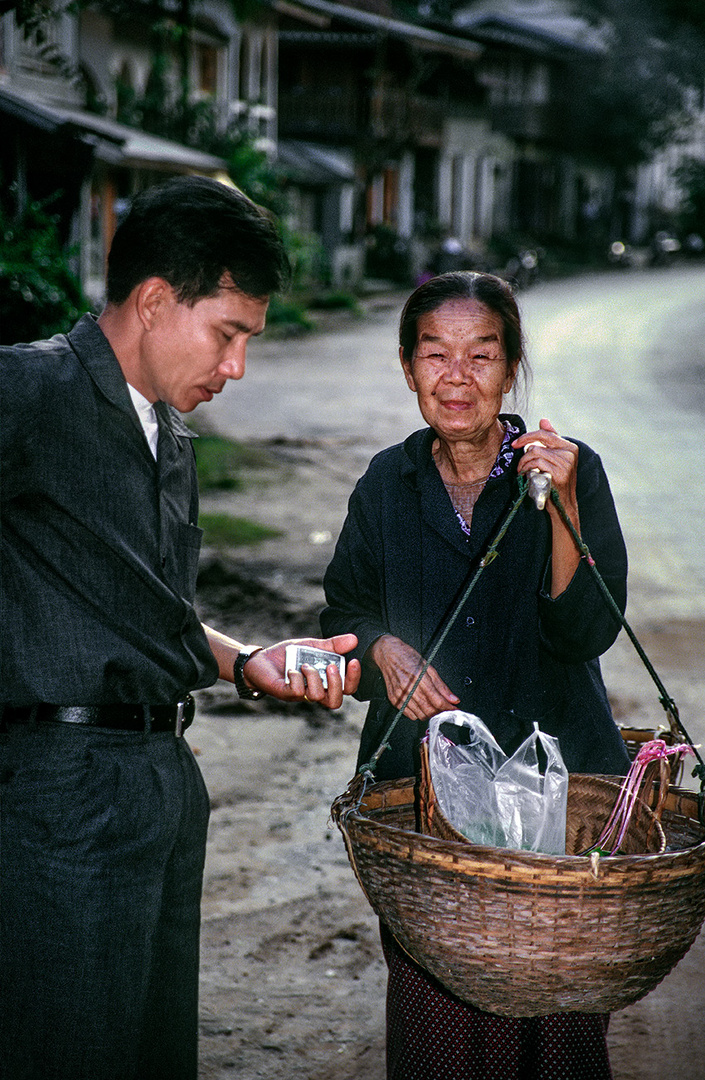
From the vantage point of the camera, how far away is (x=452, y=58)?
36.8 meters

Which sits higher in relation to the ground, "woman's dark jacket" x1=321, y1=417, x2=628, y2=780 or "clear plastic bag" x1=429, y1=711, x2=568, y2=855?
"woman's dark jacket" x1=321, y1=417, x2=628, y2=780

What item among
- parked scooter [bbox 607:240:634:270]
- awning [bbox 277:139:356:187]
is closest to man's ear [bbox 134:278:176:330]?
awning [bbox 277:139:356:187]

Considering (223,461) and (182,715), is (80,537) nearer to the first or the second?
(182,715)

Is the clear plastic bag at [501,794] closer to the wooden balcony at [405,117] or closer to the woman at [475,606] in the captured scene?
the woman at [475,606]

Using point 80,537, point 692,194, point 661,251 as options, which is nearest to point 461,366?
point 80,537

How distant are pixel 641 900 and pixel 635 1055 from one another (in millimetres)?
1540

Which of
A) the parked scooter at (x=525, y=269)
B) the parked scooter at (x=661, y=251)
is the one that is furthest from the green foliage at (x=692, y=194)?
the parked scooter at (x=525, y=269)

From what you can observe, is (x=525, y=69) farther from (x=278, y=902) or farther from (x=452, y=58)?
(x=278, y=902)

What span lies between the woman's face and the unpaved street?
1676 mm

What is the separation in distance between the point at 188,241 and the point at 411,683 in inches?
34.5

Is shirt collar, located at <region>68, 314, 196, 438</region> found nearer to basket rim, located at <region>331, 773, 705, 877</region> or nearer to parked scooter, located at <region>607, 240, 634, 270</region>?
basket rim, located at <region>331, 773, 705, 877</region>

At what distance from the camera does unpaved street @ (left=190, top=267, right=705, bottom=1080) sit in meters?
3.15

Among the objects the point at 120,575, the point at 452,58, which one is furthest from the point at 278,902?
the point at 452,58

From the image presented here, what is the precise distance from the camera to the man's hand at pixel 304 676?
7.02 feet
